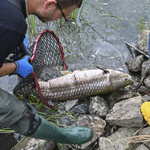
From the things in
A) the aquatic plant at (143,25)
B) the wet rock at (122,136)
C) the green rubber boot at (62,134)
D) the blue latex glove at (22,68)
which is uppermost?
the blue latex glove at (22,68)

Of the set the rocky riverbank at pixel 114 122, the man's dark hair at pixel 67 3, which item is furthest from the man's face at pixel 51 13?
the rocky riverbank at pixel 114 122

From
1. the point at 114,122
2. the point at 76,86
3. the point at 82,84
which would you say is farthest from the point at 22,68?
the point at 114,122

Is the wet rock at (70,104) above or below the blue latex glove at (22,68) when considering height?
below

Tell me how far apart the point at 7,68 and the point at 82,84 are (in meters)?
1.79

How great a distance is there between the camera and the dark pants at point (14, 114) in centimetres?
210

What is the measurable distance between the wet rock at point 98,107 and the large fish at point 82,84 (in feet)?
0.73

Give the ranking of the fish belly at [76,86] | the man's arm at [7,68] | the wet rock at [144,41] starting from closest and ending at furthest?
1. the man's arm at [7,68]
2. the fish belly at [76,86]
3. the wet rock at [144,41]

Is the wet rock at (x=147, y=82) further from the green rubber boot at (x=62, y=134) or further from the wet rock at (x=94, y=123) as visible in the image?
the green rubber boot at (x=62, y=134)

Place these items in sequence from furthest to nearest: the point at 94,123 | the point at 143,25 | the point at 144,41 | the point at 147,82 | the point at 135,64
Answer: the point at 143,25
the point at 144,41
the point at 135,64
the point at 147,82
the point at 94,123

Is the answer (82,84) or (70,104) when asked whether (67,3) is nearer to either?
(82,84)

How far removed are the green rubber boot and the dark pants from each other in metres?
0.23

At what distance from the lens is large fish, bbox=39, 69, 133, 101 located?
367 cm

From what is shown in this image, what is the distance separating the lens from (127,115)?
117 inches

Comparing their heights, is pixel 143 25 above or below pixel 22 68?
below
